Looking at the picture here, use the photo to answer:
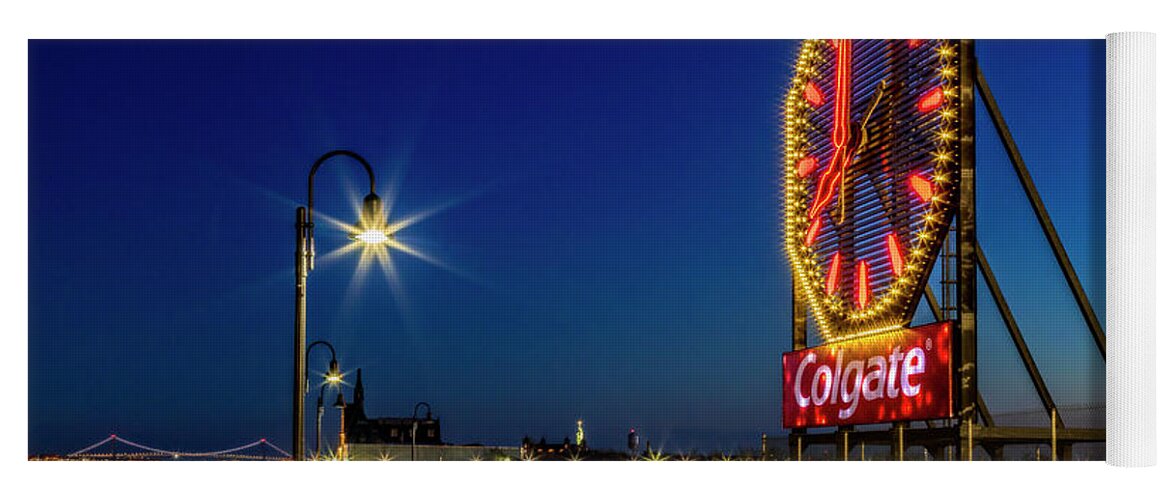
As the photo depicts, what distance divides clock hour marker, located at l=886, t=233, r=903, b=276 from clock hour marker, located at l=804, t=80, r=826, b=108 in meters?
3.30

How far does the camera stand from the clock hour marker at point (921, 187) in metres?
23.6

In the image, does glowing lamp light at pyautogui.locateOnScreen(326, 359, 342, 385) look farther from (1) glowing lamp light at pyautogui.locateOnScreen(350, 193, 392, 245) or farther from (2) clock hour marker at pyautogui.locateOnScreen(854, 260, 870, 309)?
(1) glowing lamp light at pyautogui.locateOnScreen(350, 193, 392, 245)

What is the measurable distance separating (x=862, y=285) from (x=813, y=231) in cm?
187

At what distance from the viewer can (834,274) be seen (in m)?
26.8

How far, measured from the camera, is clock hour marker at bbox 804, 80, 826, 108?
27.2 metres

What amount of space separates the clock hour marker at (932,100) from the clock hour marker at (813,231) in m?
3.65

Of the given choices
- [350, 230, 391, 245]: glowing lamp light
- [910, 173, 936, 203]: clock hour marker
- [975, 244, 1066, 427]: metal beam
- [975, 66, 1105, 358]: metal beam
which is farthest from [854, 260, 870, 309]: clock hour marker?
[350, 230, 391, 245]: glowing lamp light

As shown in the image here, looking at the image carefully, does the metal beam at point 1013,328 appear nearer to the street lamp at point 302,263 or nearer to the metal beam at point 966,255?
the metal beam at point 966,255

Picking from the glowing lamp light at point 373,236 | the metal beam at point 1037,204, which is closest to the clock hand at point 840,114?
the metal beam at point 1037,204

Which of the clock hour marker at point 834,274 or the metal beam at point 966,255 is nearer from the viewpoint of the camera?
the metal beam at point 966,255

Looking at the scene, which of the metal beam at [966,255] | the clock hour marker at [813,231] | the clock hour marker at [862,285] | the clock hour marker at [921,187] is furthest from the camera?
the clock hour marker at [813,231]
